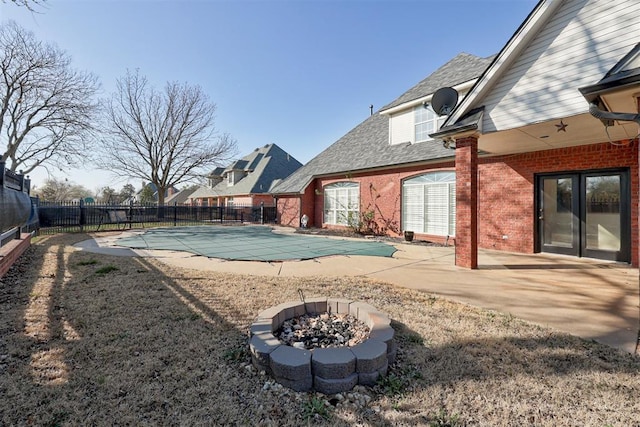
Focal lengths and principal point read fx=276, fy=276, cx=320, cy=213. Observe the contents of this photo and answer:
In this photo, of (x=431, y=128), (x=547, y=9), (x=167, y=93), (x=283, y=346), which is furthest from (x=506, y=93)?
(x=167, y=93)

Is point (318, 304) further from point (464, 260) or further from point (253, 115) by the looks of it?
point (253, 115)

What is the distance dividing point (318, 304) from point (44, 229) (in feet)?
57.3

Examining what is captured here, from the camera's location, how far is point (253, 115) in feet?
67.5

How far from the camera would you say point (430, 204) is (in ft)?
35.8

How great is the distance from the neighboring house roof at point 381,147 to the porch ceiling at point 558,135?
2502mm

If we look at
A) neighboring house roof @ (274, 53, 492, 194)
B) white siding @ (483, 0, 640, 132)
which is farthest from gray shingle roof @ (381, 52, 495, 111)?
white siding @ (483, 0, 640, 132)

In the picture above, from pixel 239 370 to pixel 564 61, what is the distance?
7.04 m

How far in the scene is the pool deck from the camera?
355 centimetres

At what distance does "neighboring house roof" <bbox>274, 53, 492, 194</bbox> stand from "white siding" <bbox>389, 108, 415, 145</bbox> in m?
0.30

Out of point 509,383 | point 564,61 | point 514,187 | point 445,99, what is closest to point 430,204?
point 514,187

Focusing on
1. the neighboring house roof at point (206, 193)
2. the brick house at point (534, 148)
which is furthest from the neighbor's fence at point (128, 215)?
the brick house at point (534, 148)

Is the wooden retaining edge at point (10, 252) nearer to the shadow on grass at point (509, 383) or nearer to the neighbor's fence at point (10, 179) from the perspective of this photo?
the neighbor's fence at point (10, 179)

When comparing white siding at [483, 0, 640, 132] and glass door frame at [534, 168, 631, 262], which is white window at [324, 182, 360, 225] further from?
white siding at [483, 0, 640, 132]

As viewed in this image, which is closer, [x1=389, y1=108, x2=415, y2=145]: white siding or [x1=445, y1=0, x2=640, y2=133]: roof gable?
[x1=445, y1=0, x2=640, y2=133]: roof gable
